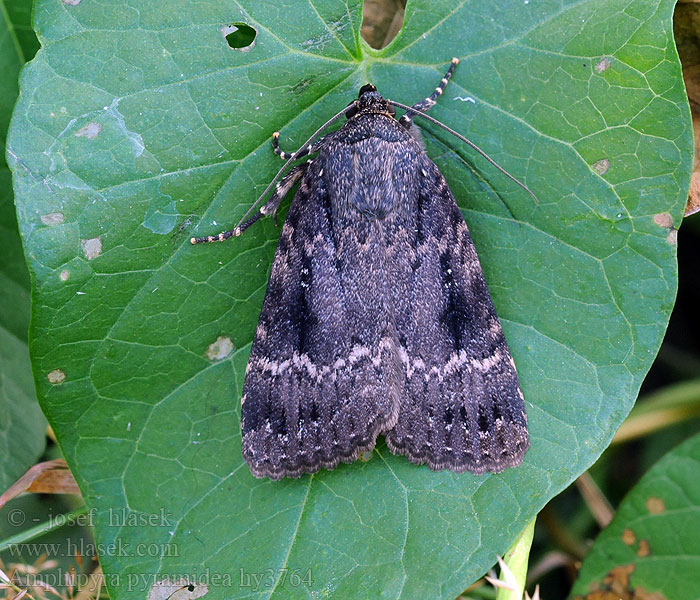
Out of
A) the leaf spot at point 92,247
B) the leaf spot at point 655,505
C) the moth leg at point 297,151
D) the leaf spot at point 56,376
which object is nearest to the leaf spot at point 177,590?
the leaf spot at point 56,376

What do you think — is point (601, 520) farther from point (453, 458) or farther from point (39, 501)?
point (39, 501)

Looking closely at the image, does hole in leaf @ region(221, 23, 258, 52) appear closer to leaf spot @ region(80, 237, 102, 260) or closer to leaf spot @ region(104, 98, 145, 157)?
leaf spot @ region(104, 98, 145, 157)

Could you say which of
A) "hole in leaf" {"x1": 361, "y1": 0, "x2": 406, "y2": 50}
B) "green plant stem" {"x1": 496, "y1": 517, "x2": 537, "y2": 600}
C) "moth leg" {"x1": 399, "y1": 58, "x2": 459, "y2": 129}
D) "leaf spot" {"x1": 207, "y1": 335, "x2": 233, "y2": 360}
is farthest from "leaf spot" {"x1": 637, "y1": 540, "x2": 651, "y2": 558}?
"hole in leaf" {"x1": 361, "y1": 0, "x2": 406, "y2": 50}

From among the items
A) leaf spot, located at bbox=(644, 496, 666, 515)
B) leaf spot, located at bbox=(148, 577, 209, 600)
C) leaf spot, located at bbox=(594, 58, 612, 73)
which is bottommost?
leaf spot, located at bbox=(148, 577, 209, 600)

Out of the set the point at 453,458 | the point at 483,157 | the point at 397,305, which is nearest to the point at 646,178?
the point at 483,157

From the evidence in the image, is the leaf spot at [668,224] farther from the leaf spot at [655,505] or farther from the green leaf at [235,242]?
the leaf spot at [655,505]
